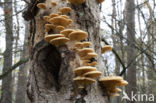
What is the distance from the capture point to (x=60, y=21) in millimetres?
2287

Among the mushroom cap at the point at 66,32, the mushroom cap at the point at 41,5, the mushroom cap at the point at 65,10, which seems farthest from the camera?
the mushroom cap at the point at 41,5

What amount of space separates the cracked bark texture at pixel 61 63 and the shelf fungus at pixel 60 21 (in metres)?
0.10

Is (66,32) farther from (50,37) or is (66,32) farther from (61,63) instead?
(61,63)

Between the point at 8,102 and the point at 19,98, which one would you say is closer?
the point at 8,102

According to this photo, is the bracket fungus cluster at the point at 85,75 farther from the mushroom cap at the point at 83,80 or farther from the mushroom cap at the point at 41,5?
the mushroom cap at the point at 41,5

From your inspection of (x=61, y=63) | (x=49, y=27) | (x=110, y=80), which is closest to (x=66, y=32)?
(x=49, y=27)

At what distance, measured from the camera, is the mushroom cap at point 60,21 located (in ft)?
7.34

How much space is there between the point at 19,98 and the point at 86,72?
11.1 metres

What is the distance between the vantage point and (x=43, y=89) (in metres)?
2.07

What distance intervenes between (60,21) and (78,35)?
13.6 inches

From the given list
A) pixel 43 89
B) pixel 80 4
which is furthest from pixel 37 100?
pixel 80 4

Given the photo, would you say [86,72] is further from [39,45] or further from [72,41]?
[39,45]

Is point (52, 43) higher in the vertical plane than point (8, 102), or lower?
higher

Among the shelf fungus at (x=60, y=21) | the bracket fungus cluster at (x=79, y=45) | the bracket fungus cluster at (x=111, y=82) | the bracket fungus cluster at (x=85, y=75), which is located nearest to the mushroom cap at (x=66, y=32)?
the bracket fungus cluster at (x=79, y=45)
